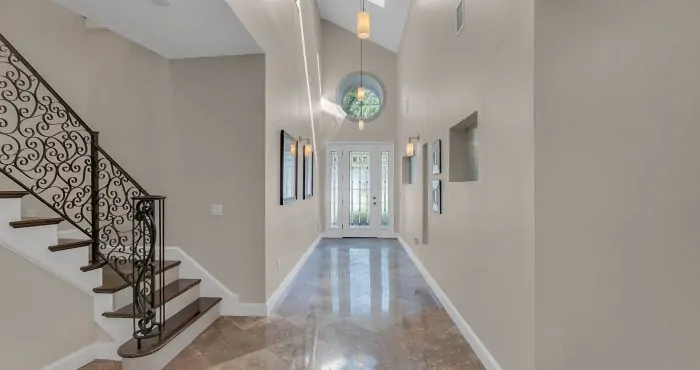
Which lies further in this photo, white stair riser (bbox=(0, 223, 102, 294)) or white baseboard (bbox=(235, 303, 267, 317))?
white baseboard (bbox=(235, 303, 267, 317))

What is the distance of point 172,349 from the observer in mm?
3164

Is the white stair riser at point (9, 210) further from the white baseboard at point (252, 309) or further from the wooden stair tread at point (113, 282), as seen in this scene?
the white baseboard at point (252, 309)

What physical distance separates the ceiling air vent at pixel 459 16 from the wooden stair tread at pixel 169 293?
3530mm

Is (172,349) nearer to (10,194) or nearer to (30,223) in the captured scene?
(30,223)

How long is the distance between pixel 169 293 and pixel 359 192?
687 centimetres

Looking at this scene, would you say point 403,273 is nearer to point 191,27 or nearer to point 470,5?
point 470,5

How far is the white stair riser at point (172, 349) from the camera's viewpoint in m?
2.86

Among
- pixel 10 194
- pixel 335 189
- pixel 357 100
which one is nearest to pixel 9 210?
pixel 10 194

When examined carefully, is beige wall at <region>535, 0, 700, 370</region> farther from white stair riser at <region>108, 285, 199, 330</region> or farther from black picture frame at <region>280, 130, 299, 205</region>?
black picture frame at <region>280, 130, 299, 205</region>

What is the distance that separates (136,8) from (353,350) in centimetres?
312

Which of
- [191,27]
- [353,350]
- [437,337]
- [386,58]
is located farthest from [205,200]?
[386,58]

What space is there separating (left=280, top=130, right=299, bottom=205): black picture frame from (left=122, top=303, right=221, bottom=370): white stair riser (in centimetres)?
158

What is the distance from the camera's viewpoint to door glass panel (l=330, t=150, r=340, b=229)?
33.3 ft

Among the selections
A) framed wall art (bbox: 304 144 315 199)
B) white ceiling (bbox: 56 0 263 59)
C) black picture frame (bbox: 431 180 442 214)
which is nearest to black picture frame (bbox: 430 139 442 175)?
black picture frame (bbox: 431 180 442 214)
